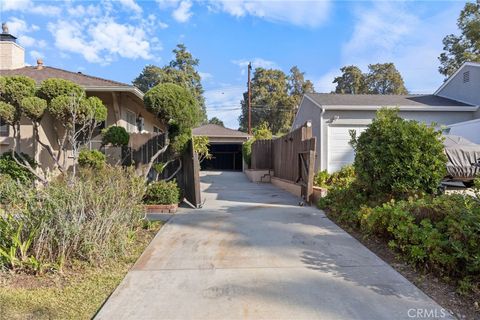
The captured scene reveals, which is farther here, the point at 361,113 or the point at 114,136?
the point at 361,113

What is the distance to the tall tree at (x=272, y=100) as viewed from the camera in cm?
4066

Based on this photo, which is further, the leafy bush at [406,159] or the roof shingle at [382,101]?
the roof shingle at [382,101]

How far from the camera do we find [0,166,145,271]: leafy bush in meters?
3.95

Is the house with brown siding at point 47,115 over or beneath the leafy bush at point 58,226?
over

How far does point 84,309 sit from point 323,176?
912 centimetres

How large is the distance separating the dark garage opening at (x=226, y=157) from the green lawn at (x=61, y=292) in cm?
2457

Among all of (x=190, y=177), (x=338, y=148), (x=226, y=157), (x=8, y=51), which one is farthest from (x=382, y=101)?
(x=226, y=157)

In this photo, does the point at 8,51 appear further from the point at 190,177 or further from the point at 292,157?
the point at 292,157

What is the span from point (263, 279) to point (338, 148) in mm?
9961

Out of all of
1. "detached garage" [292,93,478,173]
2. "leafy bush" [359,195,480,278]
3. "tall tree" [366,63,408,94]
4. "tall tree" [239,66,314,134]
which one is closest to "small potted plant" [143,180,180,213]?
"leafy bush" [359,195,480,278]

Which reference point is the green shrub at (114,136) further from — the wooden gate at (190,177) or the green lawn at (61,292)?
the green lawn at (61,292)

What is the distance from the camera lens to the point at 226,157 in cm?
2920

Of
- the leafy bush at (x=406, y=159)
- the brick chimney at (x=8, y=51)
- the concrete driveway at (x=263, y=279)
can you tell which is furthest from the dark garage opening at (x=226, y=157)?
the leafy bush at (x=406, y=159)

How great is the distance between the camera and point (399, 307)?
3217 mm
